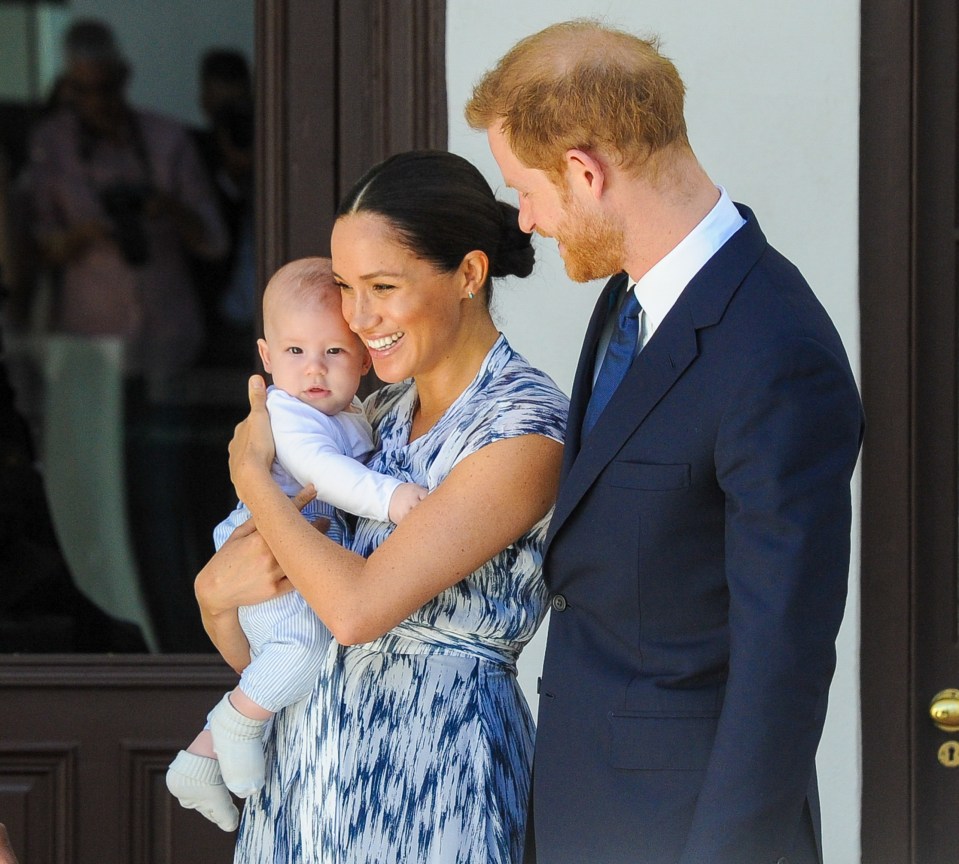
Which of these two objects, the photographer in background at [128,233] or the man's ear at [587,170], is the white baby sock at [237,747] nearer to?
the man's ear at [587,170]

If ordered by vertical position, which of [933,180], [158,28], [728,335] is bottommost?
[728,335]

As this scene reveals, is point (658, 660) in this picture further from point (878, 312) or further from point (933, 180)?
point (933, 180)

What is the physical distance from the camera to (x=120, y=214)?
199 inches

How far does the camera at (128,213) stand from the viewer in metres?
5.04

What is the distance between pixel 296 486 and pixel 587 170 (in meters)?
0.78

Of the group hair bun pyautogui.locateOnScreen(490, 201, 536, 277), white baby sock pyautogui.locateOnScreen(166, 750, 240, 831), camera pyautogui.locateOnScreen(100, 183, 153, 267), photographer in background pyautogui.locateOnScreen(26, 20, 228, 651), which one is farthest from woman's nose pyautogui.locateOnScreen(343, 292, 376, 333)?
camera pyautogui.locateOnScreen(100, 183, 153, 267)

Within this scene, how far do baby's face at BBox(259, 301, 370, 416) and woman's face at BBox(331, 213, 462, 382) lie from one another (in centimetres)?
13

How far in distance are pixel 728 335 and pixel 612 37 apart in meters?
0.41

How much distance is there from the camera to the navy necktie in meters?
1.83

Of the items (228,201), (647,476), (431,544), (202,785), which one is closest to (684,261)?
(647,476)

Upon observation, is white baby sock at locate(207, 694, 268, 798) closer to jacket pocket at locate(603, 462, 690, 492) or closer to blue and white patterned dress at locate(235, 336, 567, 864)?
blue and white patterned dress at locate(235, 336, 567, 864)

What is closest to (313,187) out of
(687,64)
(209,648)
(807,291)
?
(687,64)

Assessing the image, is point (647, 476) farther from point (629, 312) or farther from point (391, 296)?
point (391, 296)

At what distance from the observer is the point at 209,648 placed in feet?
11.3
